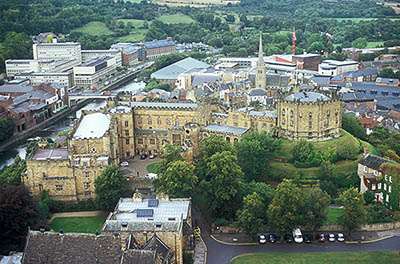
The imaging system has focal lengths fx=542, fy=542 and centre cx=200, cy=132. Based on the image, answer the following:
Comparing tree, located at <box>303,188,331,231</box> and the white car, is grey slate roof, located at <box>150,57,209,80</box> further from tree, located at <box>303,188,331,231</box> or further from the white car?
the white car

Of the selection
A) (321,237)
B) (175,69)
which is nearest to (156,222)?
(321,237)

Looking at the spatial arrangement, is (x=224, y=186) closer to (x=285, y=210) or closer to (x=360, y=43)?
(x=285, y=210)

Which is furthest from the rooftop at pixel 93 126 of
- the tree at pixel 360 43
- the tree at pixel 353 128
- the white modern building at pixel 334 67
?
the tree at pixel 360 43

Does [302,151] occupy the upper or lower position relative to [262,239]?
upper

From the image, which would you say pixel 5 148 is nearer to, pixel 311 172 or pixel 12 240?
pixel 12 240

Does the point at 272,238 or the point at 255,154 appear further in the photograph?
the point at 255,154
